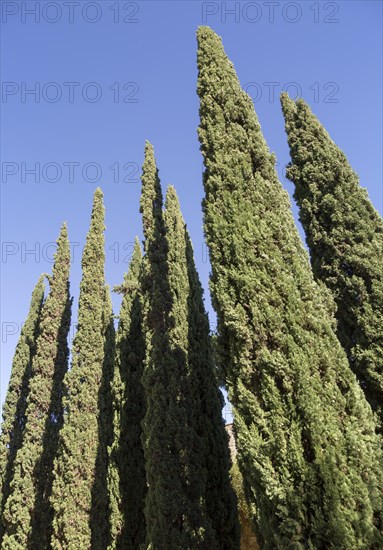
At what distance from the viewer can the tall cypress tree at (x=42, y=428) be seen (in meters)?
14.2

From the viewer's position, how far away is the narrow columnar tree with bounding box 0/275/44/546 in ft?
58.0

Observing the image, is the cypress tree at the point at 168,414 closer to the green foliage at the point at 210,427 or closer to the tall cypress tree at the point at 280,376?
the green foliage at the point at 210,427

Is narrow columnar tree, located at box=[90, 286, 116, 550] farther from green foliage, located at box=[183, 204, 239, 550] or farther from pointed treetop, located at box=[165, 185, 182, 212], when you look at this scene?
pointed treetop, located at box=[165, 185, 182, 212]

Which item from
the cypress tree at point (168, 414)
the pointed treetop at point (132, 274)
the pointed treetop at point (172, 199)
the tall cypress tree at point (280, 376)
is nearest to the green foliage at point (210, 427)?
the cypress tree at point (168, 414)

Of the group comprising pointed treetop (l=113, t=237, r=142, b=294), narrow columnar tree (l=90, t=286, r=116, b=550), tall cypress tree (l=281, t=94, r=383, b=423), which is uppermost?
pointed treetop (l=113, t=237, r=142, b=294)

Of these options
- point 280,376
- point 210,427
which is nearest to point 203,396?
point 210,427

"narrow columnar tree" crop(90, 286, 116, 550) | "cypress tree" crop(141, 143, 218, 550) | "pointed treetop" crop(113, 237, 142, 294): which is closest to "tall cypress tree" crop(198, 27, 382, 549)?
"cypress tree" crop(141, 143, 218, 550)

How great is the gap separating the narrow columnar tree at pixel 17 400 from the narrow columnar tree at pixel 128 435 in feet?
27.9

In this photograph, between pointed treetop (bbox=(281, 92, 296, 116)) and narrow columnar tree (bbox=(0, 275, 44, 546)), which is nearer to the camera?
pointed treetop (bbox=(281, 92, 296, 116))

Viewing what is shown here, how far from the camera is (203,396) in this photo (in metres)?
9.34

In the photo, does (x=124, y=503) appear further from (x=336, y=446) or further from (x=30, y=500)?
(x=336, y=446)

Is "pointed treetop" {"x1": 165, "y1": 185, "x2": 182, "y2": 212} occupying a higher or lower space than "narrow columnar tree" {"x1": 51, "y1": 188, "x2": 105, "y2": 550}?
higher

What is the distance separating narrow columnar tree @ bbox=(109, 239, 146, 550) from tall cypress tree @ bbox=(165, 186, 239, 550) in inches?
95.8

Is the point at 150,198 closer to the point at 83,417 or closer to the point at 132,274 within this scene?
the point at 132,274
